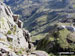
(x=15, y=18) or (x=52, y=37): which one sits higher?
(x=15, y=18)

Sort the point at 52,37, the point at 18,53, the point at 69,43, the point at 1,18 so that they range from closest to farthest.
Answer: the point at 18,53, the point at 1,18, the point at 69,43, the point at 52,37

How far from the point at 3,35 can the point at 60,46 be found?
1428 inches

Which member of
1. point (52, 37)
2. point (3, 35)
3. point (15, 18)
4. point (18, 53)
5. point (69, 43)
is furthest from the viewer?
point (52, 37)

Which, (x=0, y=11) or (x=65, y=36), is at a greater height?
(x=0, y=11)

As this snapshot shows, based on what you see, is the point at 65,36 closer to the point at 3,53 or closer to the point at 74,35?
the point at 74,35

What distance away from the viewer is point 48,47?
78.9m

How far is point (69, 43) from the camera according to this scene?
252ft

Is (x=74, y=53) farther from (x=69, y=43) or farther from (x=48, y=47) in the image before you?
(x=48, y=47)

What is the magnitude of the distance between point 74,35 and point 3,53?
48476 mm

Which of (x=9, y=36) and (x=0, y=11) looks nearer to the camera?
(x=9, y=36)

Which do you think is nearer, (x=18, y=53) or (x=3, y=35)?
(x=18, y=53)

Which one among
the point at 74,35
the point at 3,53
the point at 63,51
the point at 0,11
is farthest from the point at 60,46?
the point at 3,53

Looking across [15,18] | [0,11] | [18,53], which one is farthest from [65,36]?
[18,53]

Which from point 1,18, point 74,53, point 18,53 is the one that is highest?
point 1,18
